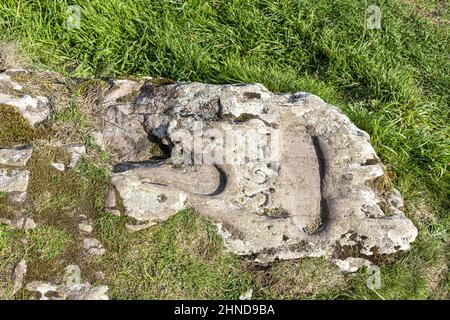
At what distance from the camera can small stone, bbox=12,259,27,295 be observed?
3.05 meters

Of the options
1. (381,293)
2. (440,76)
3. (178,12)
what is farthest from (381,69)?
(381,293)

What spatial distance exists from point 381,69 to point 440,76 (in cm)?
58

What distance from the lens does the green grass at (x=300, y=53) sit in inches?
161

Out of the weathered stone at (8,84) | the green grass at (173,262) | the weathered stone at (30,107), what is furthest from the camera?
the weathered stone at (8,84)

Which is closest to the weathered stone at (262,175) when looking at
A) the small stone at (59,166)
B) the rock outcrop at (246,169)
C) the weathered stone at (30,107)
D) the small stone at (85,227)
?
the rock outcrop at (246,169)

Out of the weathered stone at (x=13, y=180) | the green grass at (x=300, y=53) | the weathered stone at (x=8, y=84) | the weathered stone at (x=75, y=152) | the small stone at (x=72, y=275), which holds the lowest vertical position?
the small stone at (x=72, y=275)

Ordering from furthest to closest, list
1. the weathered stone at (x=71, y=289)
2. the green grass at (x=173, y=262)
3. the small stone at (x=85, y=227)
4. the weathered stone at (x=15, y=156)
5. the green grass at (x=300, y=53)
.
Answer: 1. the green grass at (x=300, y=53)
2. the weathered stone at (x=15, y=156)
3. the small stone at (x=85, y=227)
4. the green grass at (x=173, y=262)
5. the weathered stone at (x=71, y=289)

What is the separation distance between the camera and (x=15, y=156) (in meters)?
3.45

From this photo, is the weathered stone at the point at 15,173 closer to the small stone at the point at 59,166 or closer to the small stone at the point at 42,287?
the small stone at the point at 59,166

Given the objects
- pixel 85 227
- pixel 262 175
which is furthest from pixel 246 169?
pixel 85 227

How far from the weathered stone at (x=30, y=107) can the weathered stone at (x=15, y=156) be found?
0.81 feet

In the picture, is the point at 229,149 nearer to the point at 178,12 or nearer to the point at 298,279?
the point at 298,279

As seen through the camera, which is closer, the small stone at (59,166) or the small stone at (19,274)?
the small stone at (19,274)

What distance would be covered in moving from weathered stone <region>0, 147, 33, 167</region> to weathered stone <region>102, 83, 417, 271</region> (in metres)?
0.54
